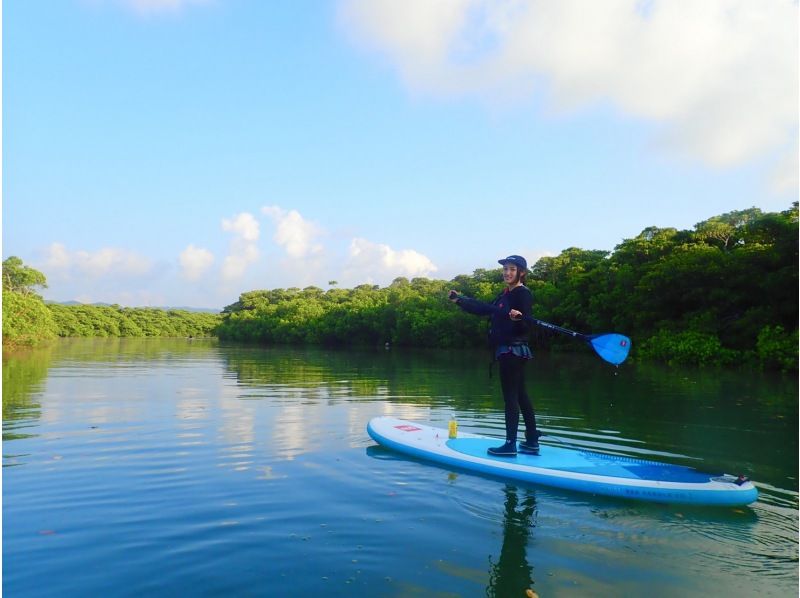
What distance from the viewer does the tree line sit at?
97.6ft

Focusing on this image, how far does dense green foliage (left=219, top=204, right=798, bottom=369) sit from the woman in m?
24.4

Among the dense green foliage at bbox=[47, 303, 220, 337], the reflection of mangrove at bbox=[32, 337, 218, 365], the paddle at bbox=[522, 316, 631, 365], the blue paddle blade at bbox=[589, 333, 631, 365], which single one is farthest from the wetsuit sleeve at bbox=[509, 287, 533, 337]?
the dense green foliage at bbox=[47, 303, 220, 337]

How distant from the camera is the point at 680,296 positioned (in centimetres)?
3700

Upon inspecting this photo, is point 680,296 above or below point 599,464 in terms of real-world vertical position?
above

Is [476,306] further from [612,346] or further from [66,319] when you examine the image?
[66,319]

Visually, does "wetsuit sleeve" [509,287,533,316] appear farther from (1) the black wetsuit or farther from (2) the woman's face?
(2) the woman's face

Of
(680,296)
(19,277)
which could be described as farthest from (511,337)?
(19,277)

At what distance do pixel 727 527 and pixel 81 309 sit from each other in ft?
400

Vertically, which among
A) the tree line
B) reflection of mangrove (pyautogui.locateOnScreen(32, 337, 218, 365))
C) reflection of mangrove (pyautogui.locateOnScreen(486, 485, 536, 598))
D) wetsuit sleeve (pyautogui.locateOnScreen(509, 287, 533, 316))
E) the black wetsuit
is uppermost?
the tree line

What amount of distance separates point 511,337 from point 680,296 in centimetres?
3465

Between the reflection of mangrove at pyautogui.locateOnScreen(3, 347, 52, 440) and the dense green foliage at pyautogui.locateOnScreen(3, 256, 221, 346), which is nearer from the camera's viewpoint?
the reflection of mangrove at pyautogui.locateOnScreen(3, 347, 52, 440)

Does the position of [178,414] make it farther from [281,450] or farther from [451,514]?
[451,514]

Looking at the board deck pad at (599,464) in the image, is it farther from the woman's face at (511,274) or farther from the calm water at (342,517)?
the woman's face at (511,274)

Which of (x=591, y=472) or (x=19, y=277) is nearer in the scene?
(x=591, y=472)
